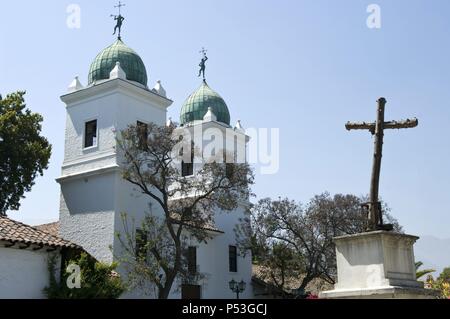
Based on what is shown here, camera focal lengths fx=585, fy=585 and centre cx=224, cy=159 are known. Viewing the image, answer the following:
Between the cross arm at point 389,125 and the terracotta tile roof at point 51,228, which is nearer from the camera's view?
the cross arm at point 389,125

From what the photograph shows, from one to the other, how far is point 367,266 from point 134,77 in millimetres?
19668

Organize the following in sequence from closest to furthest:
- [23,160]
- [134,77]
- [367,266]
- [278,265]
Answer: [367,266]
[23,160]
[134,77]
[278,265]

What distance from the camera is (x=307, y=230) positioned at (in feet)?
98.3

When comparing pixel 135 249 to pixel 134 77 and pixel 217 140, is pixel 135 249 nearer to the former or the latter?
pixel 134 77

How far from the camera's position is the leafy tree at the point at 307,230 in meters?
29.2

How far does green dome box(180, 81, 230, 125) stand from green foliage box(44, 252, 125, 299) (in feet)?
53.0

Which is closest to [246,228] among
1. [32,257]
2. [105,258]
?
[105,258]

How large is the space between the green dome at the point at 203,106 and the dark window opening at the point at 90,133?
907 cm

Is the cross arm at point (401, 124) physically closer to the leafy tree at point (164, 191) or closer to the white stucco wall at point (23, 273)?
the white stucco wall at point (23, 273)

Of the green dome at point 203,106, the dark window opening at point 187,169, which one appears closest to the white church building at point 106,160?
the dark window opening at point 187,169

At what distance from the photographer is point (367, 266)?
10.5m

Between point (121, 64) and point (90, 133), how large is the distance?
358cm

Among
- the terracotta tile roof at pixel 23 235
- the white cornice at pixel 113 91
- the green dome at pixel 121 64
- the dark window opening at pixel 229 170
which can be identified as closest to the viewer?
the terracotta tile roof at pixel 23 235

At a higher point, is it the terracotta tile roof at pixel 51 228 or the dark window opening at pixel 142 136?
the dark window opening at pixel 142 136
